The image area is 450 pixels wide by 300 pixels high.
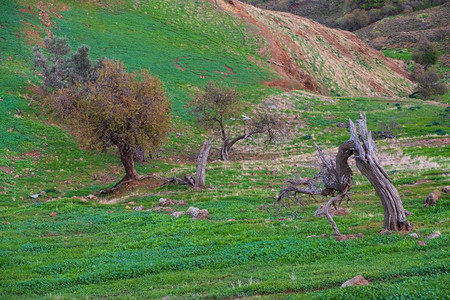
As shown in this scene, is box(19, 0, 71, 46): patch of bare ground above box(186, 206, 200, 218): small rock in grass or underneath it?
above

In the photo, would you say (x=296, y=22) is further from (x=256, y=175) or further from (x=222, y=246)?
(x=222, y=246)

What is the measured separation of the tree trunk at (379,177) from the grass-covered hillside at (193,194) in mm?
512

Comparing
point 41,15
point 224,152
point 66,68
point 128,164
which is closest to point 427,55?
point 224,152

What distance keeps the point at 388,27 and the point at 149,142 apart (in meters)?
113

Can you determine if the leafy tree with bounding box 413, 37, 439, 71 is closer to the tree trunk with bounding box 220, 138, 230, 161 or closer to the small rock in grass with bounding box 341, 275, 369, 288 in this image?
the tree trunk with bounding box 220, 138, 230, 161

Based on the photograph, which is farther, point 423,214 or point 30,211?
point 30,211

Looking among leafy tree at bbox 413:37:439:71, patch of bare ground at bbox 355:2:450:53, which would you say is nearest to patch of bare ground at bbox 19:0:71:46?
leafy tree at bbox 413:37:439:71

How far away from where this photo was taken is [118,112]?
2623cm

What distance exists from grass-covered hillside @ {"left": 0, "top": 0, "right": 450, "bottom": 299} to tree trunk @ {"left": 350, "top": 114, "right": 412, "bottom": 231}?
1.68 ft

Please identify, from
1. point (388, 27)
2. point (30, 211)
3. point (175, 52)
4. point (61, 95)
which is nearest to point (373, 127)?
point (175, 52)

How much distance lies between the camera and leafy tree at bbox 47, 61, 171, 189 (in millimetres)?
26531

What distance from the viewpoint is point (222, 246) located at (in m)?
13.8

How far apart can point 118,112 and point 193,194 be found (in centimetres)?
705

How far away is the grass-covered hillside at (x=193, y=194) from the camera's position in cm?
1034
